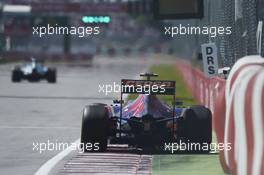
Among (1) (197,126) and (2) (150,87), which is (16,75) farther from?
(1) (197,126)

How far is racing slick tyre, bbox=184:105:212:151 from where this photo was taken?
12859mm

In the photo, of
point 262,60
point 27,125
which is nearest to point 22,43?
point 27,125

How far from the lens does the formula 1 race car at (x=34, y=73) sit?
4088 cm

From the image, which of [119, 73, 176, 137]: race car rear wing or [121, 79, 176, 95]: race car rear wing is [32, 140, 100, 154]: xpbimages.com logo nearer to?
[119, 73, 176, 137]: race car rear wing

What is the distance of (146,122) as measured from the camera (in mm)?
12898

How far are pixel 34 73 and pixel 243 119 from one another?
3293cm

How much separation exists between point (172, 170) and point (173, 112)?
1916mm

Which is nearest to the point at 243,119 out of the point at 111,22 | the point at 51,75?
the point at 51,75

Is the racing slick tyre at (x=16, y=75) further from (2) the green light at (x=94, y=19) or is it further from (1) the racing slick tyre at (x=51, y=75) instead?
(2) the green light at (x=94, y=19)

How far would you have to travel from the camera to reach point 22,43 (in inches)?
5787

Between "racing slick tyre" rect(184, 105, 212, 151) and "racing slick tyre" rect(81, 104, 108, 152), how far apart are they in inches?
44.9

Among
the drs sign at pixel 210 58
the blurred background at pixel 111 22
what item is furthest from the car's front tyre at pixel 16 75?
the drs sign at pixel 210 58

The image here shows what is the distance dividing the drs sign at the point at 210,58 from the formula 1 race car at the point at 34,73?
25.5 meters

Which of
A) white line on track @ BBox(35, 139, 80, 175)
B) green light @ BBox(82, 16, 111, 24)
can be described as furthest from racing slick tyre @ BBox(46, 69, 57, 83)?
white line on track @ BBox(35, 139, 80, 175)
